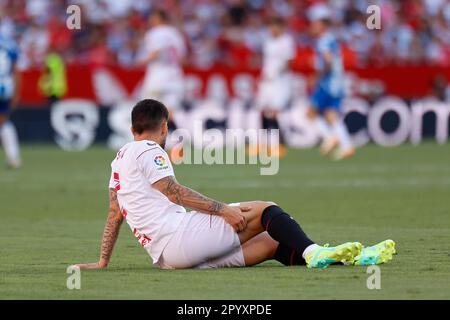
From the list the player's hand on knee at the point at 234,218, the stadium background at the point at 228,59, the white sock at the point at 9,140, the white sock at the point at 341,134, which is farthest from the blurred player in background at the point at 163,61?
the player's hand on knee at the point at 234,218

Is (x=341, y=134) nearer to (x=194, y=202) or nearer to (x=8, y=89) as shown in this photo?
(x=8, y=89)

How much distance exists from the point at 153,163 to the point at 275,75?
1746 cm

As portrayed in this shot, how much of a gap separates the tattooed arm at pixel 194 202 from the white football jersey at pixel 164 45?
14683 millimetres

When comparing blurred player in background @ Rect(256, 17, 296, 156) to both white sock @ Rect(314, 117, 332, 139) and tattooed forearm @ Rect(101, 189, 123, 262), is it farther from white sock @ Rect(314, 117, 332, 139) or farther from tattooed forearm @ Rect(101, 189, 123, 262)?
tattooed forearm @ Rect(101, 189, 123, 262)

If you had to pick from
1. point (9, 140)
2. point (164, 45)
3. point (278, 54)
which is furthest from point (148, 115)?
point (278, 54)

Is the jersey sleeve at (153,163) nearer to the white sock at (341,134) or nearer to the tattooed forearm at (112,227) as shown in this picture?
the tattooed forearm at (112,227)

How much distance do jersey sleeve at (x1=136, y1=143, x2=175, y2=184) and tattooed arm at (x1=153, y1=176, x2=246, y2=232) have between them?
0.04 meters

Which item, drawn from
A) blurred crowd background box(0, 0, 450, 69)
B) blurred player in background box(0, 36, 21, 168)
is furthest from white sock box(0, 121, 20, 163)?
blurred crowd background box(0, 0, 450, 69)

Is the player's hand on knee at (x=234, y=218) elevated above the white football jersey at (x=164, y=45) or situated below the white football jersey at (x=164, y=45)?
below

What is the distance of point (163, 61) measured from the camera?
2438 centimetres

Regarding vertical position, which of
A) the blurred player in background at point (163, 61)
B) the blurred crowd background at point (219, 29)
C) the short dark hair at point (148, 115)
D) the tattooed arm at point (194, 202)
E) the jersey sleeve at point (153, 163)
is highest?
the blurred crowd background at point (219, 29)

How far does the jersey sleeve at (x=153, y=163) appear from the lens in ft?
29.6

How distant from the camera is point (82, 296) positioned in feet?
26.1

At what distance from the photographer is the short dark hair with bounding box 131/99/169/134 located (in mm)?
9062
